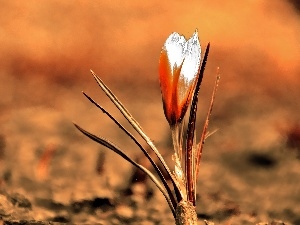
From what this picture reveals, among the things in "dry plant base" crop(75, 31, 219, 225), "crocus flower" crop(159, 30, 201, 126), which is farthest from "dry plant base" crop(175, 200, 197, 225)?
"crocus flower" crop(159, 30, 201, 126)

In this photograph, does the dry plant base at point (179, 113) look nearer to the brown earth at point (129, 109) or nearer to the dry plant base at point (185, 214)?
the dry plant base at point (185, 214)

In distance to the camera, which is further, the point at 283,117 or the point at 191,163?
the point at 283,117

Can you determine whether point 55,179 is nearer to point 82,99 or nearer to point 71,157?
point 71,157

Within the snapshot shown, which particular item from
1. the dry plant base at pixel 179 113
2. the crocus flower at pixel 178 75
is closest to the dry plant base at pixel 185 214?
the dry plant base at pixel 179 113

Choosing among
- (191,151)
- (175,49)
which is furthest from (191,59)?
(191,151)

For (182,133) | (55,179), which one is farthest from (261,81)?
(55,179)

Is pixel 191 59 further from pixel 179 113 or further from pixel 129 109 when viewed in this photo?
pixel 129 109

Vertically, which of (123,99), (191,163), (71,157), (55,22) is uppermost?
(55,22)
